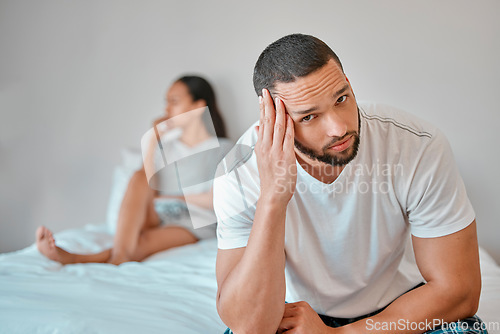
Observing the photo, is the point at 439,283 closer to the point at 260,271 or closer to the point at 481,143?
the point at 260,271

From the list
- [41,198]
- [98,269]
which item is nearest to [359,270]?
[98,269]

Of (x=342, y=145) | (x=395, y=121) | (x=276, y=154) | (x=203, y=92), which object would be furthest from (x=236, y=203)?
(x=203, y=92)

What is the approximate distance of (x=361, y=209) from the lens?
96cm

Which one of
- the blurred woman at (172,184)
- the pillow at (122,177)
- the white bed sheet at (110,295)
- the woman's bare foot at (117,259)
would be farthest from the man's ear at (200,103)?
the woman's bare foot at (117,259)

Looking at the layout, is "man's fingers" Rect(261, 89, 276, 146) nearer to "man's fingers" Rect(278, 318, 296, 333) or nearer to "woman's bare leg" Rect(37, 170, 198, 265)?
"man's fingers" Rect(278, 318, 296, 333)

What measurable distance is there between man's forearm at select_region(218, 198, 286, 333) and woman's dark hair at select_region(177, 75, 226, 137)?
1270 millimetres

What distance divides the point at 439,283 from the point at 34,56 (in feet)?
7.66

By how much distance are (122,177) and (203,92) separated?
0.60 meters

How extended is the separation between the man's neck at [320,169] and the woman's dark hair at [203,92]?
117cm

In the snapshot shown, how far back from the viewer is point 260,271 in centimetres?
87

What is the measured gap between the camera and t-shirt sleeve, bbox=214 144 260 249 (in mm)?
962

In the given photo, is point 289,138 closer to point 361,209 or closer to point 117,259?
point 361,209

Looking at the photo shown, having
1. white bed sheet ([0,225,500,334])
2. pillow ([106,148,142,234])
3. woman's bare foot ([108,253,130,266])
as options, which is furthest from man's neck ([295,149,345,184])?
pillow ([106,148,142,234])

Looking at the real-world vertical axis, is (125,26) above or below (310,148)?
above
